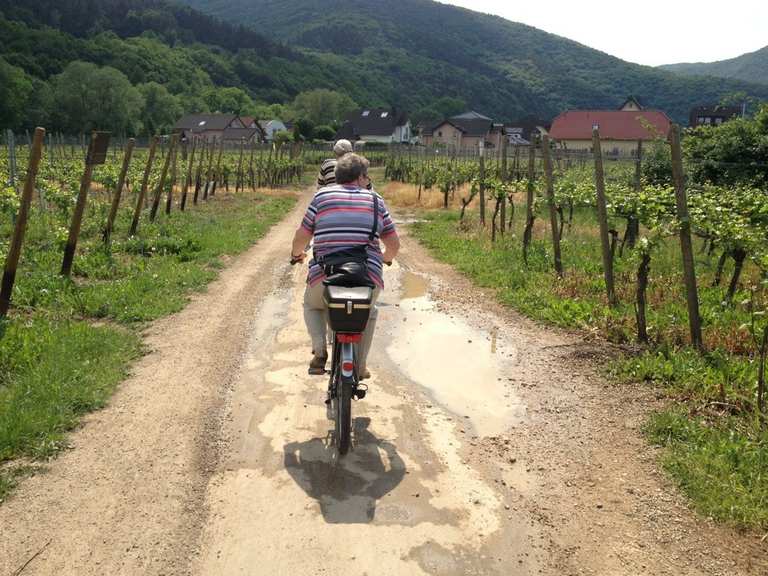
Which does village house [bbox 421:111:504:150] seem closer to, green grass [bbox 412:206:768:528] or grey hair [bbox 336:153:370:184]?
green grass [bbox 412:206:768:528]

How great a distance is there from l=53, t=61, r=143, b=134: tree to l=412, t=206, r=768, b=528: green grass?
74952 mm

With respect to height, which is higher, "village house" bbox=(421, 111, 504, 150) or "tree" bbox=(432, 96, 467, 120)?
"tree" bbox=(432, 96, 467, 120)

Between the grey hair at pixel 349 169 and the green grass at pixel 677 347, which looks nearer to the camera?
the green grass at pixel 677 347

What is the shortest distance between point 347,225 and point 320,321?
87cm

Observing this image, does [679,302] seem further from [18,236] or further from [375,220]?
[18,236]

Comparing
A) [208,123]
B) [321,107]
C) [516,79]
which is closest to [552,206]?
[208,123]

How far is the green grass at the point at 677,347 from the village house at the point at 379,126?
88.8 meters

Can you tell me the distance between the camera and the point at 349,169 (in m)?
4.25

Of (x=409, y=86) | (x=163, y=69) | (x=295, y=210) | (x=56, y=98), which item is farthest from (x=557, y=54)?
(x=295, y=210)

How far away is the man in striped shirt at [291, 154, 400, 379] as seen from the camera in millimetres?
4176

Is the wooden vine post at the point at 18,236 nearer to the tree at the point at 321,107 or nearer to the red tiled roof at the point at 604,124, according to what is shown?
the red tiled roof at the point at 604,124

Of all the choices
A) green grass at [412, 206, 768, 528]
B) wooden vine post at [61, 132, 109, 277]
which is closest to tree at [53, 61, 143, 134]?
wooden vine post at [61, 132, 109, 277]

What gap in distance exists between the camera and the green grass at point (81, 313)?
4.49 meters

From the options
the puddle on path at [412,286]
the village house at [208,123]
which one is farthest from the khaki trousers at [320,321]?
the village house at [208,123]
